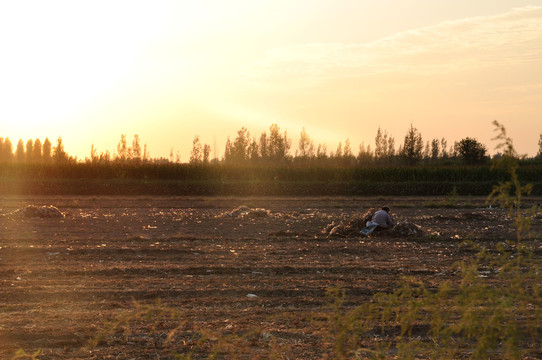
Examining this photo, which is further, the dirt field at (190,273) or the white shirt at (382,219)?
the white shirt at (382,219)

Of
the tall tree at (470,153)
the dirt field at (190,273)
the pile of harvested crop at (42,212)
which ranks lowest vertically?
the dirt field at (190,273)

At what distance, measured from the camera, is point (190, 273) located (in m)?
10.2

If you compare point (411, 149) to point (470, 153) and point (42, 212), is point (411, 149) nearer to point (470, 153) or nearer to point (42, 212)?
point (470, 153)

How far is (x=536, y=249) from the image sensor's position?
13.5m

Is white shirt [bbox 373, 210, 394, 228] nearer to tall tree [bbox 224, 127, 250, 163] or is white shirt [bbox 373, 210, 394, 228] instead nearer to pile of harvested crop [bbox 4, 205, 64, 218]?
pile of harvested crop [bbox 4, 205, 64, 218]

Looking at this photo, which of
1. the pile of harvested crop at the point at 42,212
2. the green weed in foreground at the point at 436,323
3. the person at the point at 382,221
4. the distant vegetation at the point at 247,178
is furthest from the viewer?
the distant vegetation at the point at 247,178

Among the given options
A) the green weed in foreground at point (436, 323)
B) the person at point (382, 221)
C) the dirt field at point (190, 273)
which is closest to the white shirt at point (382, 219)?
the person at point (382, 221)

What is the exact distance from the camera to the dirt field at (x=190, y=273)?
6445mm

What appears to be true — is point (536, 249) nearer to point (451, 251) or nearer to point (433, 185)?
point (451, 251)

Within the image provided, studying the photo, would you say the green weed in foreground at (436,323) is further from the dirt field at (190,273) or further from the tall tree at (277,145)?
the tall tree at (277,145)

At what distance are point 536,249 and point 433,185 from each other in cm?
2782

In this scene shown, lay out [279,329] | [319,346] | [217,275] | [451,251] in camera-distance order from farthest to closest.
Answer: [451,251] < [217,275] < [279,329] < [319,346]

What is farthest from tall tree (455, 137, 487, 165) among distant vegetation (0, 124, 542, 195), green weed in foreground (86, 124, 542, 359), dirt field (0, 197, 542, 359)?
green weed in foreground (86, 124, 542, 359)

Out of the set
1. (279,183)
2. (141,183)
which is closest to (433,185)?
(279,183)
